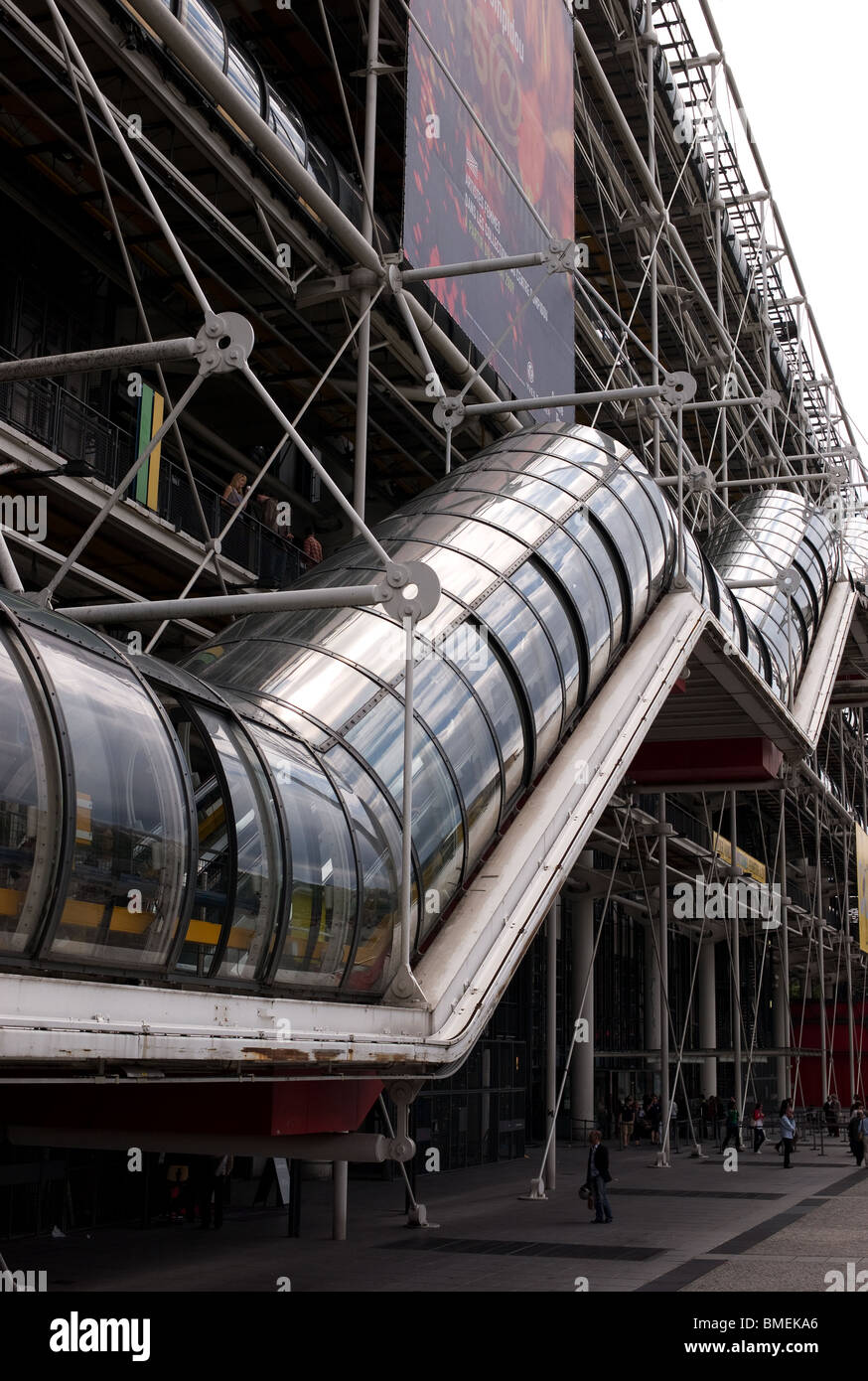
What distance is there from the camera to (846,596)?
1190 inches

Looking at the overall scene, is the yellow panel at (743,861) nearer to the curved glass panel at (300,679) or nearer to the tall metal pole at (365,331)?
the tall metal pole at (365,331)

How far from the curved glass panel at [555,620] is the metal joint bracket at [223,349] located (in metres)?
5.21

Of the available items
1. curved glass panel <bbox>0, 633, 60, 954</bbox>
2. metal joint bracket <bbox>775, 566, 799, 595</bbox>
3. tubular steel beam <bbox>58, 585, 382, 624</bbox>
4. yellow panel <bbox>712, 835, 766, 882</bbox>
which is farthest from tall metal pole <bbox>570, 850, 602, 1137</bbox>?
curved glass panel <bbox>0, 633, 60, 954</bbox>

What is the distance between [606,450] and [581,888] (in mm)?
16666

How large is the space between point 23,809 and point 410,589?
2.83 meters

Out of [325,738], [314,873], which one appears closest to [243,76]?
[325,738]

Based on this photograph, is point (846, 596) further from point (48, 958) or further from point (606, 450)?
point (48, 958)

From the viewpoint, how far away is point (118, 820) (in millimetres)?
5852

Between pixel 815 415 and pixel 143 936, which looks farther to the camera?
pixel 815 415

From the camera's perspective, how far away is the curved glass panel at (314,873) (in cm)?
750

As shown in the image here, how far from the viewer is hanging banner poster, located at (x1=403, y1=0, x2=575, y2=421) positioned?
1662 centimetres

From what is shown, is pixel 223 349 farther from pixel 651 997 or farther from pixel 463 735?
pixel 651 997

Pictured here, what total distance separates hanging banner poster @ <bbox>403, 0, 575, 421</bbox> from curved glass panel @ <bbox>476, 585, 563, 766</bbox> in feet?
15.6
